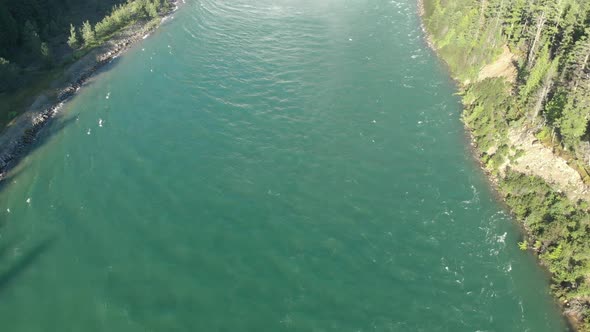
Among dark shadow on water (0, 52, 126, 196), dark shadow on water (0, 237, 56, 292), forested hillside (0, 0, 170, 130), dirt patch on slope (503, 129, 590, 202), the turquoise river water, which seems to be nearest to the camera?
the turquoise river water

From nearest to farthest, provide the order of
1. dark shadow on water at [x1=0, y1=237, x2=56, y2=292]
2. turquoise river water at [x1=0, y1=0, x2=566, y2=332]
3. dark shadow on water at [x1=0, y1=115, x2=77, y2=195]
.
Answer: turquoise river water at [x1=0, y1=0, x2=566, y2=332] < dark shadow on water at [x1=0, y1=237, x2=56, y2=292] < dark shadow on water at [x1=0, y1=115, x2=77, y2=195]

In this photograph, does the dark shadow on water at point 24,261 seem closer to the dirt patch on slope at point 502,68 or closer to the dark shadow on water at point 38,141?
the dark shadow on water at point 38,141

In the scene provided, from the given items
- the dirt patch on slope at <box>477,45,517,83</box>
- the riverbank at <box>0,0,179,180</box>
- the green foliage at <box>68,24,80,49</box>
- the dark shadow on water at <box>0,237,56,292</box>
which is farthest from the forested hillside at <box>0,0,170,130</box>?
the dirt patch on slope at <box>477,45,517,83</box>

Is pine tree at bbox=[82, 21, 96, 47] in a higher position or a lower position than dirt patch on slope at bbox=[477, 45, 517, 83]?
higher

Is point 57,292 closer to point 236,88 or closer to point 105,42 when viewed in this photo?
point 236,88

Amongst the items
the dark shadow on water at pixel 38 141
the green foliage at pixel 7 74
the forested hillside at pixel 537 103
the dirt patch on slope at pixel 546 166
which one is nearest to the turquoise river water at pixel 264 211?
the dark shadow on water at pixel 38 141

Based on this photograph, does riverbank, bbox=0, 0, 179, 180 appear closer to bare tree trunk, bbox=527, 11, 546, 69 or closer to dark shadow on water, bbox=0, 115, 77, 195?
dark shadow on water, bbox=0, 115, 77, 195

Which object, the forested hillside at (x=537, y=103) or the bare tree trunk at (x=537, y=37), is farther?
the bare tree trunk at (x=537, y=37)

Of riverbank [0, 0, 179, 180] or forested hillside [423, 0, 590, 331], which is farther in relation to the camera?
riverbank [0, 0, 179, 180]
